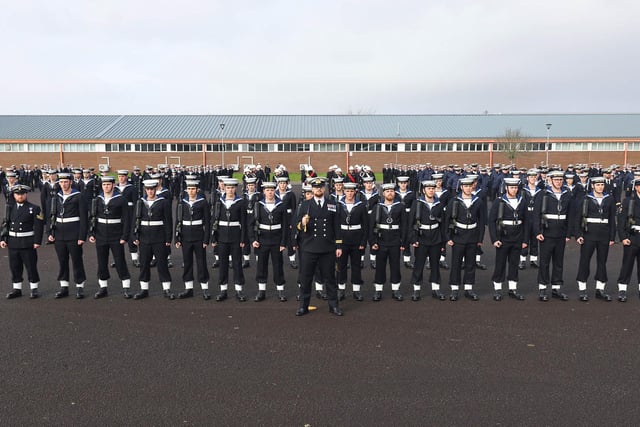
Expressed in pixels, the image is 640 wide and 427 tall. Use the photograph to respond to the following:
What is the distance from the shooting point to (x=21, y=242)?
27.9 feet

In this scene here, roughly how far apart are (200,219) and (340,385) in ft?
14.6

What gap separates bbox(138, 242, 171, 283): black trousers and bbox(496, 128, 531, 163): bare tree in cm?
5265

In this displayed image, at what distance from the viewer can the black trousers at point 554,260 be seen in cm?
855

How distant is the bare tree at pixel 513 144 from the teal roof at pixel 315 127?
1857mm

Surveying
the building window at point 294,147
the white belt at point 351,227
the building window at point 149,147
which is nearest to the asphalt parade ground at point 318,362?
the white belt at point 351,227

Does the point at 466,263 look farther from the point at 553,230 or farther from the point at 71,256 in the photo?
the point at 71,256

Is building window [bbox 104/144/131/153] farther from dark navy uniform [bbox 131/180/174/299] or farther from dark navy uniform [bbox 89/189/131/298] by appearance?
dark navy uniform [bbox 131/180/174/299]

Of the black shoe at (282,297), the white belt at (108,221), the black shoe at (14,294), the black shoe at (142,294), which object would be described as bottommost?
the black shoe at (282,297)

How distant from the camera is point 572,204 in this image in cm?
879

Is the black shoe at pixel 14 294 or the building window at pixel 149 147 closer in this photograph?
the black shoe at pixel 14 294

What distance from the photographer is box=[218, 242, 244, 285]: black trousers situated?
8477mm

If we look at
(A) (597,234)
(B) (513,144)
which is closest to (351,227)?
(A) (597,234)

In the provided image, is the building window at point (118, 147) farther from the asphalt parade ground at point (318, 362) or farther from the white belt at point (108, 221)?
the asphalt parade ground at point (318, 362)

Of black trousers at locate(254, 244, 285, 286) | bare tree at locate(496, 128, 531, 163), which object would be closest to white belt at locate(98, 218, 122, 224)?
black trousers at locate(254, 244, 285, 286)
